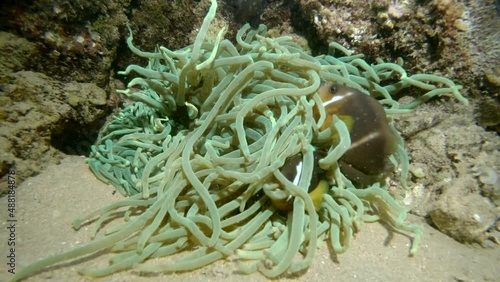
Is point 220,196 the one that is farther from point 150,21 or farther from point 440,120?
point 150,21

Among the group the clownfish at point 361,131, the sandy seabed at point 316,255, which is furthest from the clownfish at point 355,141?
the sandy seabed at point 316,255

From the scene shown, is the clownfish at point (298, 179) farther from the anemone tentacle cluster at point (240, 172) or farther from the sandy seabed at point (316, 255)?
the sandy seabed at point (316, 255)

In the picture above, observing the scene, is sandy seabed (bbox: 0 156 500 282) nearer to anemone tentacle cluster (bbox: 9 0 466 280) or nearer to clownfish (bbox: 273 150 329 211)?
anemone tentacle cluster (bbox: 9 0 466 280)

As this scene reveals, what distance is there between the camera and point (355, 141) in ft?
7.39

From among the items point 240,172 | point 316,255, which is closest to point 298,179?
point 240,172

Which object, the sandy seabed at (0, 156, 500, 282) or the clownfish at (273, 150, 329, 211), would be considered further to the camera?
the clownfish at (273, 150, 329, 211)

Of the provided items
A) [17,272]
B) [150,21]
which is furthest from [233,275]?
[150,21]

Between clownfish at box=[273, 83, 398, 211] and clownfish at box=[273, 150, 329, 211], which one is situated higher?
clownfish at box=[273, 83, 398, 211]

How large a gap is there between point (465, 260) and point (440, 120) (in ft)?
3.31

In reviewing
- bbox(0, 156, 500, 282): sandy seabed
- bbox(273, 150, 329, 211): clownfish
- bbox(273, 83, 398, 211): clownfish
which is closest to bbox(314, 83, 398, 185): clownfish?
bbox(273, 83, 398, 211): clownfish

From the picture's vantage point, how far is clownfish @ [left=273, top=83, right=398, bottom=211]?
2.21 m

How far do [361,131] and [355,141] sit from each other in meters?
0.08

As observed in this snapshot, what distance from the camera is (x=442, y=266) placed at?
209 centimetres

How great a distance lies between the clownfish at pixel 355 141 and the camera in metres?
2.21
